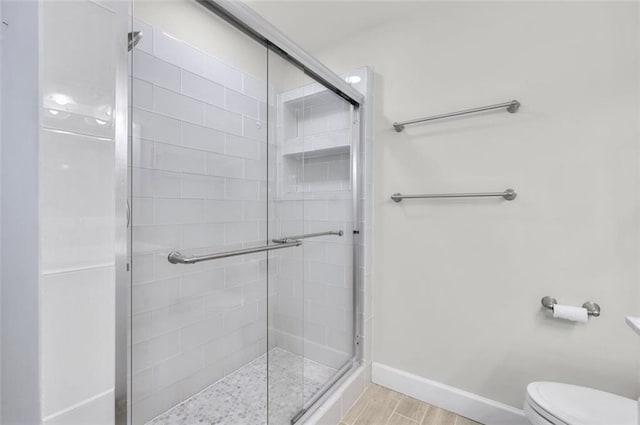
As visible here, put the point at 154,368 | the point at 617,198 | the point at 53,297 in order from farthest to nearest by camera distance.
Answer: the point at 154,368, the point at 617,198, the point at 53,297

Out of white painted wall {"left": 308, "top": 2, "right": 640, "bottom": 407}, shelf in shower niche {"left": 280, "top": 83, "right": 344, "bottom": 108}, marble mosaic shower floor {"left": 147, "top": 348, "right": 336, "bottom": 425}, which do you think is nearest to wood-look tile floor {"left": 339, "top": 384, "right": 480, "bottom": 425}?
white painted wall {"left": 308, "top": 2, "right": 640, "bottom": 407}

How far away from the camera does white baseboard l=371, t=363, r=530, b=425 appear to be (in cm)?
145

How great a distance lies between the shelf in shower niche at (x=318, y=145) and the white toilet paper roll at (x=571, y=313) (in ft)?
4.26

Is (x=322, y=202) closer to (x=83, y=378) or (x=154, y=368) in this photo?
(x=154, y=368)

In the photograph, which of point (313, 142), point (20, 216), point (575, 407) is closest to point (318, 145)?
point (313, 142)

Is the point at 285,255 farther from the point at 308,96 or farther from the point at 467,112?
the point at 467,112

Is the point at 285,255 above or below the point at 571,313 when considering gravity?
above

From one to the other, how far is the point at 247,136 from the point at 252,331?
1.05 metres

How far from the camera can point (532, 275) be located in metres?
1.41

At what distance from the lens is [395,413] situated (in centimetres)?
156

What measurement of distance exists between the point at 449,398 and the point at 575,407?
67 cm

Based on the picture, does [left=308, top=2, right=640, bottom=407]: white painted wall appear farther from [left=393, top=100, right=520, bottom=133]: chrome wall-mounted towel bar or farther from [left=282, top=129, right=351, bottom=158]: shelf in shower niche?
[left=282, top=129, right=351, bottom=158]: shelf in shower niche

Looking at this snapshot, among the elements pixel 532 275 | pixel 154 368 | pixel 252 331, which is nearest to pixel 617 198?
pixel 532 275

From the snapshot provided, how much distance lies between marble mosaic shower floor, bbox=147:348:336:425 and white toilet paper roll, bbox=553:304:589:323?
1.21 meters
